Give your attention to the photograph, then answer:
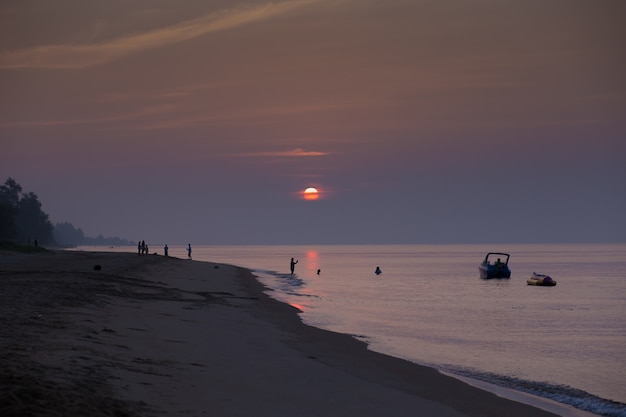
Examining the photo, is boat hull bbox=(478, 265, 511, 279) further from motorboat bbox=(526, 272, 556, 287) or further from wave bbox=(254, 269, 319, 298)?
wave bbox=(254, 269, 319, 298)

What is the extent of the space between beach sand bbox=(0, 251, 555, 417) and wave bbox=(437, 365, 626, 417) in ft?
5.61

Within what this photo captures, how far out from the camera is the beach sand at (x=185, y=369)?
1077cm

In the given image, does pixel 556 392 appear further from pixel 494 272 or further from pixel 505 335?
pixel 494 272

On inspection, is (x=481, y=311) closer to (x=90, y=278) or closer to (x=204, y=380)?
(x=90, y=278)

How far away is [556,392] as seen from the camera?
69.1ft

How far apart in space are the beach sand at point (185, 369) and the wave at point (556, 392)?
1.71 meters

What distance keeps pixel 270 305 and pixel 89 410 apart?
33629mm

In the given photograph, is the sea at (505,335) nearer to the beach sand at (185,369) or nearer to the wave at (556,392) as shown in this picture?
the wave at (556,392)

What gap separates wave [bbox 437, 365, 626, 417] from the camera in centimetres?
1891

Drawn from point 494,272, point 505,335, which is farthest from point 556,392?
point 494,272

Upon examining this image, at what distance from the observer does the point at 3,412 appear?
892cm

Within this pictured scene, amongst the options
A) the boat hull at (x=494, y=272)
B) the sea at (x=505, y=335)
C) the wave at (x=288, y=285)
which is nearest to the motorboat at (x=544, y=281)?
the boat hull at (x=494, y=272)

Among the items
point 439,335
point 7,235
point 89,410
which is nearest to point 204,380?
point 89,410

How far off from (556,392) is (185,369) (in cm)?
1211
